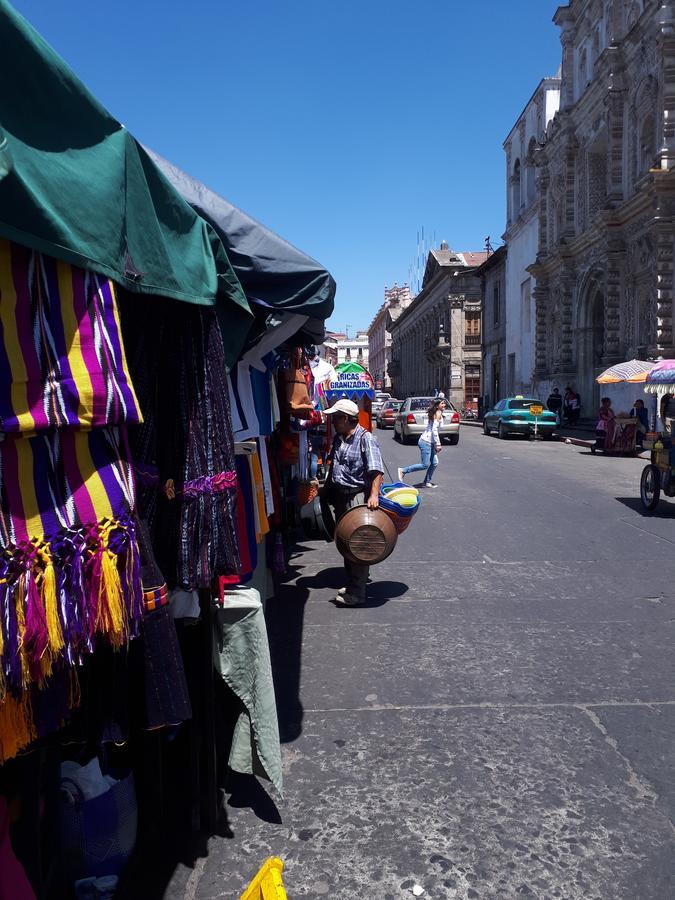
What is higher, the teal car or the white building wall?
the white building wall

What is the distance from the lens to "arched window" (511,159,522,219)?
44500 mm

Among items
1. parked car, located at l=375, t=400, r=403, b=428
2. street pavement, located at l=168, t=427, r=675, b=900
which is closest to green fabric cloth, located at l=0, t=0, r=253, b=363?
street pavement, located at l=168, t=427, r=675, b=900

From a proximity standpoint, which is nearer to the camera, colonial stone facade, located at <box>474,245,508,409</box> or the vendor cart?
the vendor cart

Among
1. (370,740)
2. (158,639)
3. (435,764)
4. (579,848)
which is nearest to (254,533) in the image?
(370,740)

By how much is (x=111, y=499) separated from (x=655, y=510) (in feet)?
33.1

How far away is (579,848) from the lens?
2.80 metres

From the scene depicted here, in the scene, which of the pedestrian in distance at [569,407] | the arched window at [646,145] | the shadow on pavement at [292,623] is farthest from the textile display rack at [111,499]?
the pedestrian in distance at [569,407]

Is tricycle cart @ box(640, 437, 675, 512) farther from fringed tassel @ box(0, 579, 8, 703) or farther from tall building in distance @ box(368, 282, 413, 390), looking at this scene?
tall building in distance @ box(368, 282, 413, 390)

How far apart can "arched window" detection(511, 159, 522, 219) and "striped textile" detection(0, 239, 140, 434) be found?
151 feet

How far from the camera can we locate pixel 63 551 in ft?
6.28

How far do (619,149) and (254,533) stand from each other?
30.2 meters

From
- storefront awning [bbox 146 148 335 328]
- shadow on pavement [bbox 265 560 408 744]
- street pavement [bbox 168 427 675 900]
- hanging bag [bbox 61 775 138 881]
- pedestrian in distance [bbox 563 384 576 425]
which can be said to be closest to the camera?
hanging bag [bbox 61 775 138 881]

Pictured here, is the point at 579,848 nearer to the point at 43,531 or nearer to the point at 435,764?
the point at 435,764

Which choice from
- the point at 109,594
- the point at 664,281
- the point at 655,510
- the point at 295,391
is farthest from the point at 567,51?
the point at 109,594
